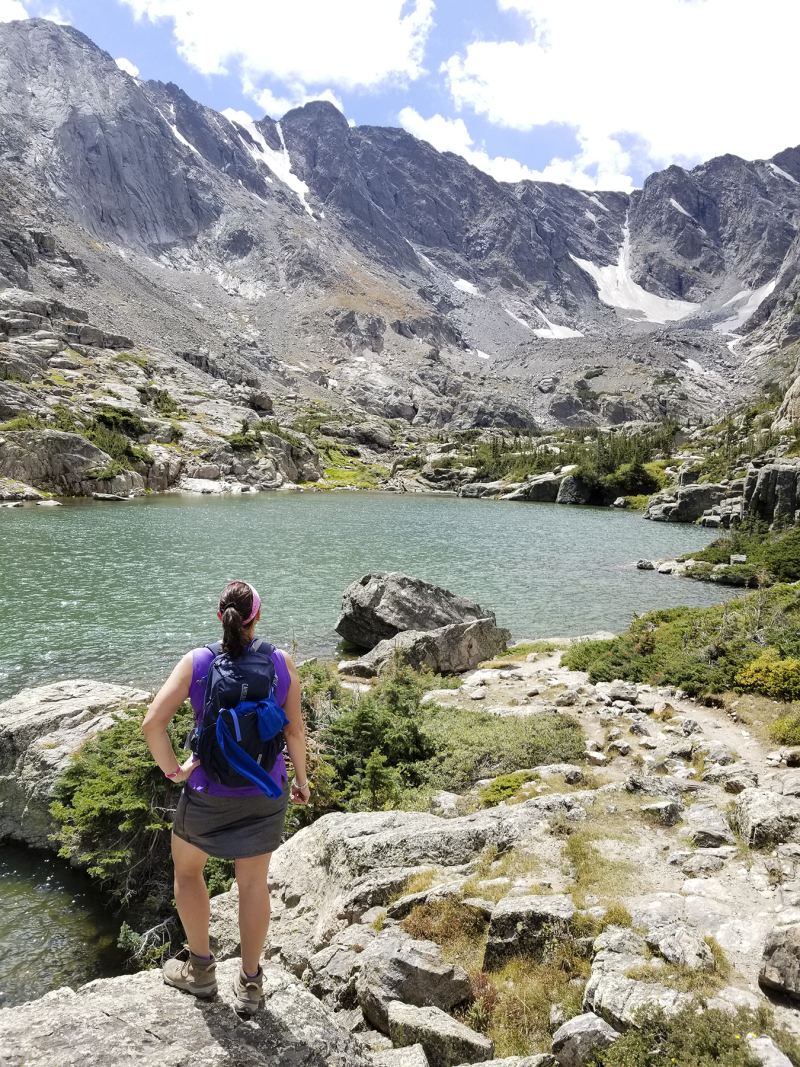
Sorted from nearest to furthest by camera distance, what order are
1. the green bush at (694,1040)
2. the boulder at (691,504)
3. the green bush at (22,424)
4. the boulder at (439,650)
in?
the green bush at (694,1040) → the boulder at (439,650) → the green bush at (22,424) → the boulder at (691,504)

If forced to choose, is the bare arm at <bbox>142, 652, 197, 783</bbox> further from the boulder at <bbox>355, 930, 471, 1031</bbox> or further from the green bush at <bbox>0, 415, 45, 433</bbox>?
A: the green bush at <bbox>0, 415, 45, 433</bbox>

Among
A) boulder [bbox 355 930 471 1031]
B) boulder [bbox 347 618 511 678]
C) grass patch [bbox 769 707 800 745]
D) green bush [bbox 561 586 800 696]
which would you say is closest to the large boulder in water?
boulder [bbox 347 618 511 678]

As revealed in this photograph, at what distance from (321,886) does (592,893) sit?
127 inches

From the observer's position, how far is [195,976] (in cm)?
474

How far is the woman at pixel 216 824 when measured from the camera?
15.7ft

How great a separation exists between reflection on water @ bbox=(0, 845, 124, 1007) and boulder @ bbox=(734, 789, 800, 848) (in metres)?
7.71

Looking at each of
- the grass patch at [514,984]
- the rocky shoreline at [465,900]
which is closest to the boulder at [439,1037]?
the rocky shoreline at [465,900]

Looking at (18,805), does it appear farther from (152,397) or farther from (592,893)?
(152,397)

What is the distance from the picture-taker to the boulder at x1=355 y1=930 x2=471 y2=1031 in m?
5.16

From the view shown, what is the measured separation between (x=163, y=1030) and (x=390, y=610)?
1801cm

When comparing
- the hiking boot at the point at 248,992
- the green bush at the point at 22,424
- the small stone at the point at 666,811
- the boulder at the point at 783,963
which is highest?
the green bush at the point at 22,424

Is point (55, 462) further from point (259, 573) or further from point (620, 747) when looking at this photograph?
point (620, 747)

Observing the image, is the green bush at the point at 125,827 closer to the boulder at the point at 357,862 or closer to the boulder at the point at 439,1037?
the boulder at the point at 357,862

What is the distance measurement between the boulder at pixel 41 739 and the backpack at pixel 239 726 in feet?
22.5
